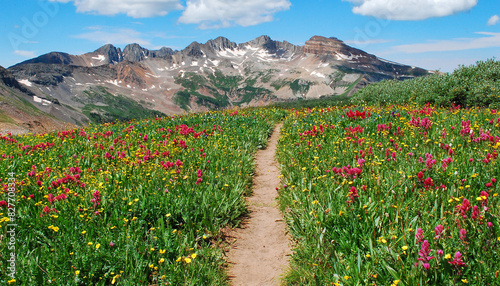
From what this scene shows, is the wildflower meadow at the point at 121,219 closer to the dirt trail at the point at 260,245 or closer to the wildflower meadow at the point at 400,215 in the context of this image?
the dirt trail at the point at 260,245

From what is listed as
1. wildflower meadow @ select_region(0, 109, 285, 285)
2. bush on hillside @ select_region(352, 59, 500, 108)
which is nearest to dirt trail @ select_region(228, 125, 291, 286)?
wildflower meadow @ select_region(0, 109, 285, 285)

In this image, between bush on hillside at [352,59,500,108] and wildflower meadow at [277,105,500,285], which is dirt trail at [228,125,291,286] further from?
bush on hillside at [352,59,500,108]

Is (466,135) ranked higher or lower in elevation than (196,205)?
higher

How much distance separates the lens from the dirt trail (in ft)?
16.2

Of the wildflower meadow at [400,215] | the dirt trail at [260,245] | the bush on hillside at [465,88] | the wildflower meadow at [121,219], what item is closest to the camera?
the wildflower meadow at [400,215]

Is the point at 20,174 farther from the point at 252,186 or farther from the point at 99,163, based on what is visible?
the point at 252,186

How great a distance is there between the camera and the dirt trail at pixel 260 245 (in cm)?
495

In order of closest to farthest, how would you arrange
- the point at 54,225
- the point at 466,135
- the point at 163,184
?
the point at 54,225 → the point at 163,184 → the point at 466,135

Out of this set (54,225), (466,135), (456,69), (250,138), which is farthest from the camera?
(456,69)

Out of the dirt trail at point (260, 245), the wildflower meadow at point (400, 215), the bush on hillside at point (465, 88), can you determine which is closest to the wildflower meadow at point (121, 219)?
the dirt trail at point (260, 245)

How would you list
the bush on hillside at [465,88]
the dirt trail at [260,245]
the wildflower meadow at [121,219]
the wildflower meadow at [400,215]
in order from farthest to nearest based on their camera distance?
the bush on hillside at [465,88] → the dirt trail at [260,245] → the wildflower meadow at [121,219] → the wildflower meadow at [400,215]

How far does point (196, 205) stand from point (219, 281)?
5.93 ft

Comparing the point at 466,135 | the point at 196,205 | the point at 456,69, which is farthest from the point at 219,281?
the point at 456,69

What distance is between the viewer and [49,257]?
14.4ft
